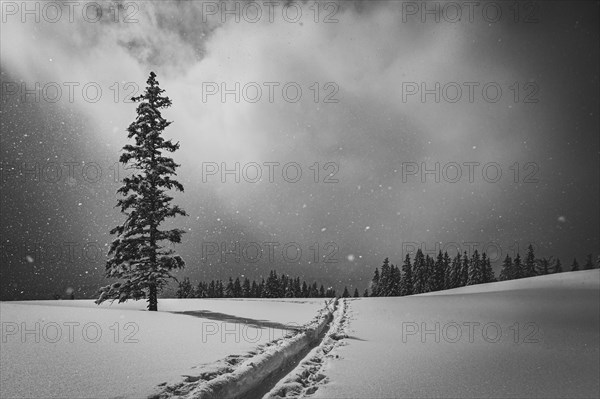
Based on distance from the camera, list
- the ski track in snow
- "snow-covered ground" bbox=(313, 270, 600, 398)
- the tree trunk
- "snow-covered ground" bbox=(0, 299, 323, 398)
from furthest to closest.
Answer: the tree trunk
"snow-covered ground" bbox=(313, 270, 600, 398)
the ski track in snow
"snow-covered ground" bbox=(0, 299, 323, 398)

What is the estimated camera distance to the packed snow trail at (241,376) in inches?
160

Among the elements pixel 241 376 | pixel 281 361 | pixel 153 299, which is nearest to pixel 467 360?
pixel 281 361

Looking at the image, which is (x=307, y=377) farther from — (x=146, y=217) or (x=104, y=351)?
(x=146, y=217)

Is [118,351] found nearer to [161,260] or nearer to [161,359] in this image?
[161,359]

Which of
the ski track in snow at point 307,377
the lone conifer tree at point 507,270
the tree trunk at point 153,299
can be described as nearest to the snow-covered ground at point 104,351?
the ski track in snow at point 307,377

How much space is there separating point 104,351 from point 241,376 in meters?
2.96

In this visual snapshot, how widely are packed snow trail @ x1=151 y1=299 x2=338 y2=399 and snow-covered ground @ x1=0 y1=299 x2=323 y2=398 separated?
0.80ft

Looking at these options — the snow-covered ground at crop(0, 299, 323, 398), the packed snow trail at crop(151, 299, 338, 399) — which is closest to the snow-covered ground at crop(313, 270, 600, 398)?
the packed snow trail at crop(151, 299, 338, 399)

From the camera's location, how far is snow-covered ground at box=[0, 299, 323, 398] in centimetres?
421

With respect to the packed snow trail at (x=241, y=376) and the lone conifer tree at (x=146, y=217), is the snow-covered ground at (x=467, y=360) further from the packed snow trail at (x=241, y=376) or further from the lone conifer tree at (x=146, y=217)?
the lone conifer tree at (x=146, y=217)

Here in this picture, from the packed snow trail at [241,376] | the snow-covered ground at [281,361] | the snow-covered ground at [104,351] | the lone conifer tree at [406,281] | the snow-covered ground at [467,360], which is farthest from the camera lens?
the lone conifer tree at [406,281]

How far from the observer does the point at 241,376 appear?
4.74 metres

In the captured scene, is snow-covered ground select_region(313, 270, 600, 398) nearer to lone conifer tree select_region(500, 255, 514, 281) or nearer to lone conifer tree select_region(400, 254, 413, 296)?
lone conifer tree select_region(400, 254, 413, 296)

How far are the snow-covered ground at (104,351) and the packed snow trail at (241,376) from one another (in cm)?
24
